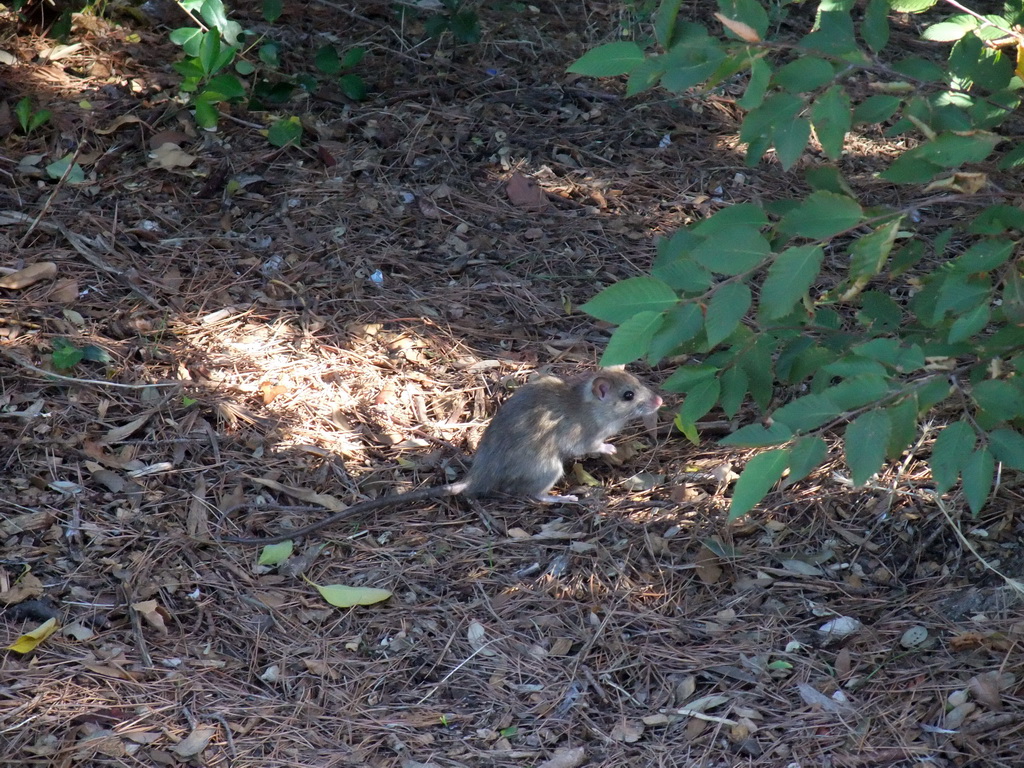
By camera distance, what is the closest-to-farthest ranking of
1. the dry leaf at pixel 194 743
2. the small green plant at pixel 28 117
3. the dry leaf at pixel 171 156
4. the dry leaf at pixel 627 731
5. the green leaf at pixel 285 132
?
the dry leaf at pixel 194 743, the dry leaf at pixel 627 731, the small green plant at pixel 28 117, the dry leaf at pixel 171 156, the green leaf at pixel 285 132

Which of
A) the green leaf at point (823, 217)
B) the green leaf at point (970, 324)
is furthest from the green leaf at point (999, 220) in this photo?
the green leaf at point (823, 217)

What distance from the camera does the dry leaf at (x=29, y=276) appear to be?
469 centimetres

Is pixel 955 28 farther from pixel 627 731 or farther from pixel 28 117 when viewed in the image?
pixel 28 117

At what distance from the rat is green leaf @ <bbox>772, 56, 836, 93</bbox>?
7.00ft

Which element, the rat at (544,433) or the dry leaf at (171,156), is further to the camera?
the dry leaf at (171,156)

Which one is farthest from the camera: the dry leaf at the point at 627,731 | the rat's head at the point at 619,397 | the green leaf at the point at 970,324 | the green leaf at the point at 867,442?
the rat's head at the point at 619,397

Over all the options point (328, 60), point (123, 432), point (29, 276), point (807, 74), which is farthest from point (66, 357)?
point (807, 74)

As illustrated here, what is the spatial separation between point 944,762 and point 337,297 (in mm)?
3431

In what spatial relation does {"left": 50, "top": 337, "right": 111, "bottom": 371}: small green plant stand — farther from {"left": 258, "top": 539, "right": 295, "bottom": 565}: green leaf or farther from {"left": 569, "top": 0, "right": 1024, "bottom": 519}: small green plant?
{"left": 569, "top": 0, "right": 1024, "bottom": 519}: small green plant

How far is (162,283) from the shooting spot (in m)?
4.96

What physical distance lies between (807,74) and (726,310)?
610 mm

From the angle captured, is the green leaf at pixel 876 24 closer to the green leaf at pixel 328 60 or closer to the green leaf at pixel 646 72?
the green leaf at pixel 646 72

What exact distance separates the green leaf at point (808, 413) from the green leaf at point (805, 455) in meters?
0.03

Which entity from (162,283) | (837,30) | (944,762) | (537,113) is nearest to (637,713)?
(944,762)
